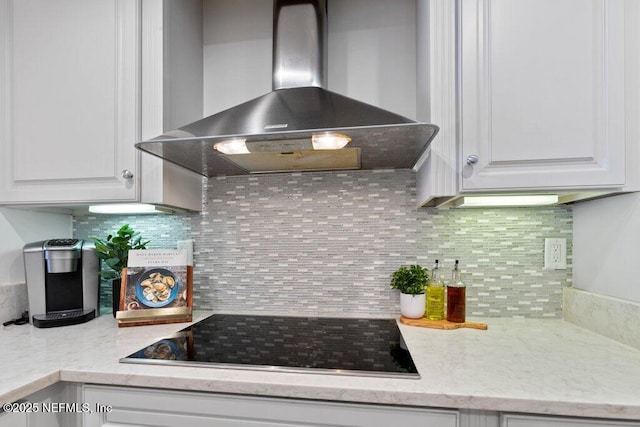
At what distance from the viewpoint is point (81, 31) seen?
1.28m

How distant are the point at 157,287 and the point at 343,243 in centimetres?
75

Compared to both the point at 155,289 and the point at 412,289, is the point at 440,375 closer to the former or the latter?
the point at 412,289

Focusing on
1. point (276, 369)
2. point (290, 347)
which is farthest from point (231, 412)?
point (290, 347)

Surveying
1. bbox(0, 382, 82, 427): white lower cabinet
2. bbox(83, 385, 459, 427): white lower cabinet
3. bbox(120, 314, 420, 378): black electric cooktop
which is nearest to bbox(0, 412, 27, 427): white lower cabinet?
bbox(0, 382, 82, 427): white lower cabinet

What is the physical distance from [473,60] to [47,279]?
5.72 ft

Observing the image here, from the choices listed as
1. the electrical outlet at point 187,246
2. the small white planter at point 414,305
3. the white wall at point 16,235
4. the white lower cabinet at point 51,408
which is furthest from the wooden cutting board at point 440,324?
the white wall at point 16,235

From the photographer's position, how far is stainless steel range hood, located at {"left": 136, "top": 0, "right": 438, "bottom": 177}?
102 cm

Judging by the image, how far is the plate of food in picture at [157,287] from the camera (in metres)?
1.30

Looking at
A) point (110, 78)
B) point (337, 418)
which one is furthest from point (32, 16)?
point (337, 418)

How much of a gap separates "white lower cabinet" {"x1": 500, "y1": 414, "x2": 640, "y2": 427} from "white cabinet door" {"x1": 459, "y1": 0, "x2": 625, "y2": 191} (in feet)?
2.00

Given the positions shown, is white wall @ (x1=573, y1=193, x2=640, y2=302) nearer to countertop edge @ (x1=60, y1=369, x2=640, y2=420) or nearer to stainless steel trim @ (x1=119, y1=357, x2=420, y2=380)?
countertop edge @ (x1=60, y1=369, x2=640, y2=420)

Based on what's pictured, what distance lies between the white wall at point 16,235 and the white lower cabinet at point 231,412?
2.70 feet

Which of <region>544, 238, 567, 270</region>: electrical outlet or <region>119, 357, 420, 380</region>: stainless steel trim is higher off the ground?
<region>544, 238, 567, 270</region>: electrical outlet

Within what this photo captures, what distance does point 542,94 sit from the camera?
104cm
